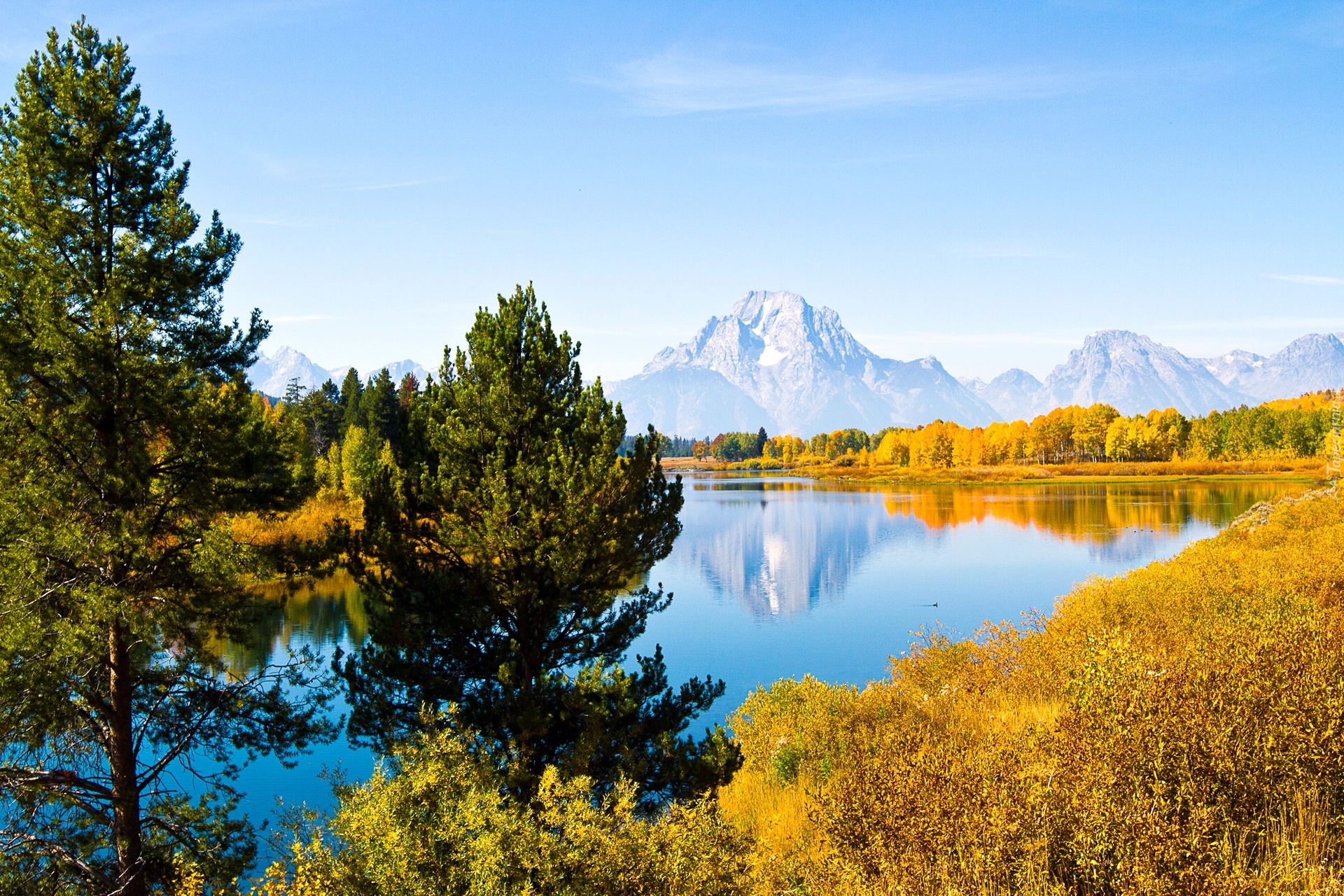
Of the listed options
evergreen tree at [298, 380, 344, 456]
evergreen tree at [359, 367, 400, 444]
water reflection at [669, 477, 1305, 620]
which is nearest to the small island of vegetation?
water reflection at [669, 477, 1305, 620]

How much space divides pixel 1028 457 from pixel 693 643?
428 ft

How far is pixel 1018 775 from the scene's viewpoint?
7559 mm

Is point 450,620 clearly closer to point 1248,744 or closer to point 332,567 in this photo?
point 332,567

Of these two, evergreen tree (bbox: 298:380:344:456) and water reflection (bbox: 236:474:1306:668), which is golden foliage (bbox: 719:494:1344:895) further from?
evergreen tree (bbox: 298:380:344:456)

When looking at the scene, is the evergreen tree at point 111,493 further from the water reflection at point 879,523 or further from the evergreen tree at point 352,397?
the evergreen tree at point 352,397

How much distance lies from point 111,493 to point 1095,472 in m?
132

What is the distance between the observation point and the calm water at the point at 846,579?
93.9ft

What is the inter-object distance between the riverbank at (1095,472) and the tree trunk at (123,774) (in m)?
107

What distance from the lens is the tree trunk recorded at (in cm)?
1058

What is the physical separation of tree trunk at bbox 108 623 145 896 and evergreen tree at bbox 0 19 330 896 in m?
0.03

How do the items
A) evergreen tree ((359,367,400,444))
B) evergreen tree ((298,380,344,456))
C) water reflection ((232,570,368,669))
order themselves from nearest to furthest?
water reflection ((232,570,368,669)) < evergreen tree ((359,367,400,444)) < evergreen tree ((298,380,344,456))

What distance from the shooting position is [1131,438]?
416 ft

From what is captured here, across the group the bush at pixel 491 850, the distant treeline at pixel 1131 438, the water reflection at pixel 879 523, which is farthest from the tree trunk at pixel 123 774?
the distant treeline at pixel 1131 438

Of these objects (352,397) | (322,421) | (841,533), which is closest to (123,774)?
(841,533)
